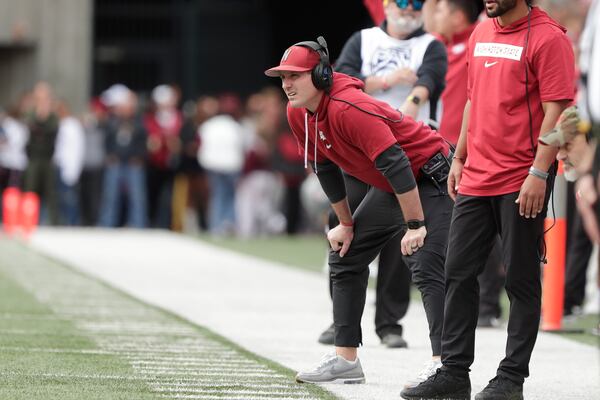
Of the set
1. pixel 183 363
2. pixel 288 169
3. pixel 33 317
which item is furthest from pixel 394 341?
pixel 288 169

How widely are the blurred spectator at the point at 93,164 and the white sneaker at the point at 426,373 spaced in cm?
1726

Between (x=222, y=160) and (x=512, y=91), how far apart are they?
654 inches

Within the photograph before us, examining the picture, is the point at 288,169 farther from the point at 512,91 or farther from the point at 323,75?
the point at 512,91

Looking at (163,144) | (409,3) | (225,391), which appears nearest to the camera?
(225,391)

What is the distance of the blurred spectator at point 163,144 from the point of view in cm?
2373

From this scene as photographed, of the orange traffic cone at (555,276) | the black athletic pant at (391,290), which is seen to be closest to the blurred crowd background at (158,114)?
the orange traffic cone at (555,276)

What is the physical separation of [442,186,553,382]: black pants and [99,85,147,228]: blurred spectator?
55.5 feet

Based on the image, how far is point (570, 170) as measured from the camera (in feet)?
21.9

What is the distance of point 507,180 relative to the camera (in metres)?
6.43

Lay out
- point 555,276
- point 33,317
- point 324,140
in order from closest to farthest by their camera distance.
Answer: point 324,140, point 33,317, point 555,276

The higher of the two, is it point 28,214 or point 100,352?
point 100,352

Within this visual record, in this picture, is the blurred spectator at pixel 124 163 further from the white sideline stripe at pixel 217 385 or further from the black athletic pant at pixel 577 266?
the white sideline stripe at pixel 217 385

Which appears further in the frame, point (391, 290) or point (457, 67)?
point (457, 67)

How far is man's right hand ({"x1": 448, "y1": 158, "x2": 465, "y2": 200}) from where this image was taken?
268 inches
